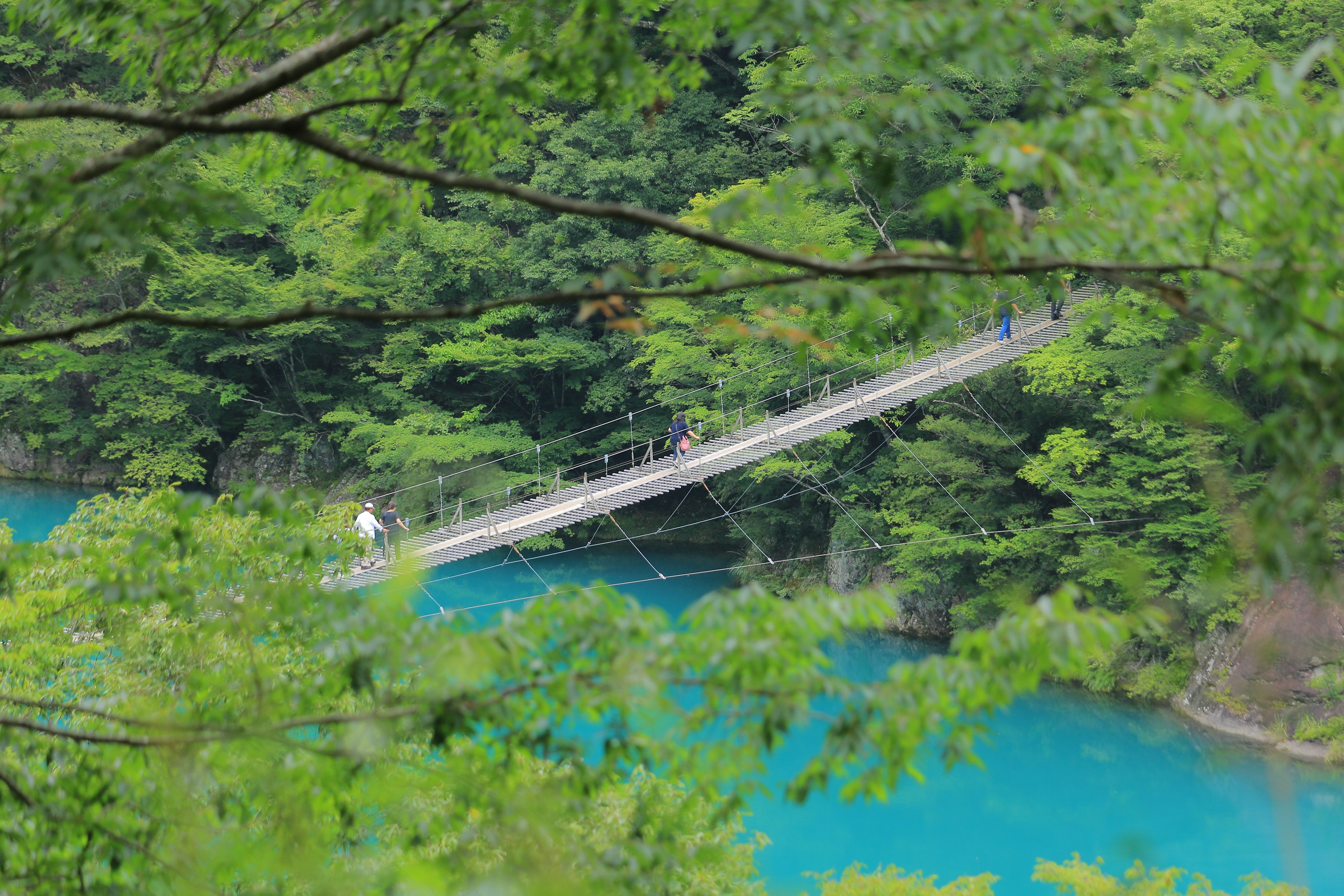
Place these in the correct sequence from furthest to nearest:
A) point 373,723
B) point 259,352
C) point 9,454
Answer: point 9,454 < point 259,352 < point 373,723

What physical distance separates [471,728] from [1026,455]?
8633mm

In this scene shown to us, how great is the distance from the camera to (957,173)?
1089cm

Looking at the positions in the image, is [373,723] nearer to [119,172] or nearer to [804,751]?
[119,172]

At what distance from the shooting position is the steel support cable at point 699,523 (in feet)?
36.3

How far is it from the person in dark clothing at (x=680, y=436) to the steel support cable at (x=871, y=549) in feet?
4.41

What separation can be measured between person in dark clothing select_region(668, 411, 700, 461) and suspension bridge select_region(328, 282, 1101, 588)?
86mm

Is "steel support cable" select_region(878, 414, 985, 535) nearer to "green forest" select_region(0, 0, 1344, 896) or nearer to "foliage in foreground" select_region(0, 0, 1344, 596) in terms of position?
"green forest" select_region(0, 0, 1344, 896)

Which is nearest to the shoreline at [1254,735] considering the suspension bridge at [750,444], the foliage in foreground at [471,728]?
the suspension bridge at [750,444]

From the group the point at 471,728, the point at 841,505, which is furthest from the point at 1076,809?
the point at 471,728

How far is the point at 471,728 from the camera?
167 centimetres

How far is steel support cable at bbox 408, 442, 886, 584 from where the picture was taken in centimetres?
1107

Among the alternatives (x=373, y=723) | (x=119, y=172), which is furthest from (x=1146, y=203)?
(x=119, y=172)

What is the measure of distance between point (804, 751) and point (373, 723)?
24.2 ft

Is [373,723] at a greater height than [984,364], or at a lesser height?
greater
